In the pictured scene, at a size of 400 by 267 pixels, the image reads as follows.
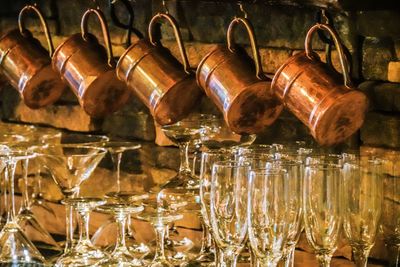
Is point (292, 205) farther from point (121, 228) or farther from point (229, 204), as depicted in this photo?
point (121, 228)

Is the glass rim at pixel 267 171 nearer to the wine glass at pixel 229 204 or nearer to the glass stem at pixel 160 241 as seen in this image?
the wine glass at pixel 229 204

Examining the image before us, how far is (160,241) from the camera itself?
2.12 meters

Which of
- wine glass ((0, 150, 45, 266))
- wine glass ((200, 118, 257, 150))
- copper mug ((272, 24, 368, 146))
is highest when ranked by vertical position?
copper mug ((272, 24, 368, 146))

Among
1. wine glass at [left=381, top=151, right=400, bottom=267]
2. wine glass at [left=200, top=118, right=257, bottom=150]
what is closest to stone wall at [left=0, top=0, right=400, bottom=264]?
wine glass at [left=200, top=118, right=257, bottom=150]

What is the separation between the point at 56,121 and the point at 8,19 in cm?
31

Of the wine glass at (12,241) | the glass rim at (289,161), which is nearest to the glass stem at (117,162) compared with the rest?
the wine glass at (12,241)

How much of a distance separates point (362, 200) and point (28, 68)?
3.04 ft

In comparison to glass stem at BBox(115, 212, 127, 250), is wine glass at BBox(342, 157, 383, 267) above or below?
above

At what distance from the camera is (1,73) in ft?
8.35

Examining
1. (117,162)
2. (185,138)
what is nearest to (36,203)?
(117,162)

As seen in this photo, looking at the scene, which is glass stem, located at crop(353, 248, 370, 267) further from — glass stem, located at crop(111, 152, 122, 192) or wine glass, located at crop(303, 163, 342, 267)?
glass stem, located at crop(111, 152, 122, 192)

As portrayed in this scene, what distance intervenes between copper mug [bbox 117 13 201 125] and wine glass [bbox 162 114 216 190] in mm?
62

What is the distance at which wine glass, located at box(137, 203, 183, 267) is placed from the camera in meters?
2.07

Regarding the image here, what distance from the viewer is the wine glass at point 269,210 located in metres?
1.73
